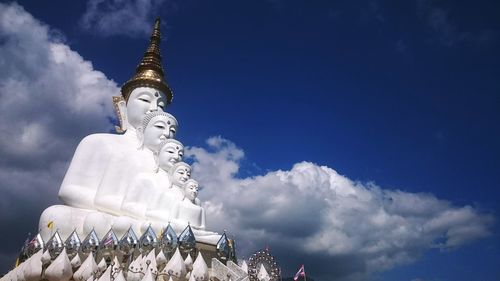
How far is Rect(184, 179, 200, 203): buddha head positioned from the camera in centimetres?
1841

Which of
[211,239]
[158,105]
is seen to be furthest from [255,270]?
[158,105]

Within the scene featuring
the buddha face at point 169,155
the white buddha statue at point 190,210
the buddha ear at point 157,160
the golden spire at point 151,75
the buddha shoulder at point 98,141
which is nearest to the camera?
the white buddha statue at point 190,210

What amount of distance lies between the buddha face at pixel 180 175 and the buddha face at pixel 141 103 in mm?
4956

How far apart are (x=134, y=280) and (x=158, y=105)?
462 inches

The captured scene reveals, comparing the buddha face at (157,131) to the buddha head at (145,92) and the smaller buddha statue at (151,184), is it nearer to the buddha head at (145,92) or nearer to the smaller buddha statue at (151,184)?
the smaller buddha statue at (151,184)

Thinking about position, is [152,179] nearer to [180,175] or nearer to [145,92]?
[180,175]

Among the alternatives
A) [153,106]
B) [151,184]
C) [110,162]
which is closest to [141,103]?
[153,106]

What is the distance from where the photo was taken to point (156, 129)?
21.1 metres

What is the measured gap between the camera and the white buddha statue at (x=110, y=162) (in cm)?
1748

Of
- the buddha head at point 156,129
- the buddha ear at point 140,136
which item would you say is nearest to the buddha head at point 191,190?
the buddha head at point 156,129

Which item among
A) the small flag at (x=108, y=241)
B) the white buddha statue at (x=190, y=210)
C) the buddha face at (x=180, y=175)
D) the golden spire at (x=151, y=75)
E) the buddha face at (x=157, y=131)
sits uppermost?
the golden spire at (x=151, y=75)

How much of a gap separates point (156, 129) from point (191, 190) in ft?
14.3

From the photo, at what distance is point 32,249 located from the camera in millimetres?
16094

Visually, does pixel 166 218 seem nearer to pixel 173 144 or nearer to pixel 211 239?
pixel 211 239
